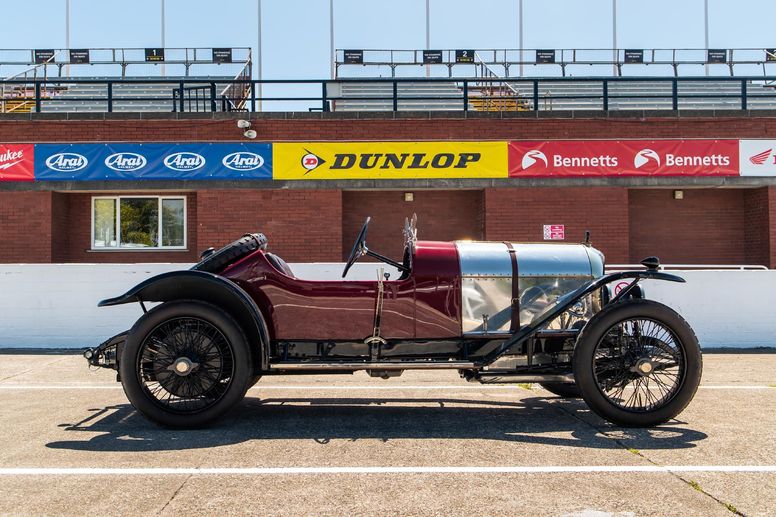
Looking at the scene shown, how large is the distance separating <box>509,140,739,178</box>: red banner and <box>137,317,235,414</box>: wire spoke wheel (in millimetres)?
9247

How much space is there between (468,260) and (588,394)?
1.40 metres

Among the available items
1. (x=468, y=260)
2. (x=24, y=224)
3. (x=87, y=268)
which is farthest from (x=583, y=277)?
(x=24, y=224)

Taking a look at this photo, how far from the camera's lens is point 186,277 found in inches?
189

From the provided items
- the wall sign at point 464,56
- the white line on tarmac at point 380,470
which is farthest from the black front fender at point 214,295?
the wall sign at point 464,56

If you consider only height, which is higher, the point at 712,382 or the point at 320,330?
the point at 320,330

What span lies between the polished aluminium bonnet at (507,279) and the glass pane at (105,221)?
417 inches

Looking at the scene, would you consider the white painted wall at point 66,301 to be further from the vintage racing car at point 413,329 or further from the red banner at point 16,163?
the vintage racing car at point 413,329

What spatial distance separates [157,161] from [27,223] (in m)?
3.05

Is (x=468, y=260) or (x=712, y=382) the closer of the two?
(x=468, y=260)

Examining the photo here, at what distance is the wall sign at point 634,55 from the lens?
2348 centimetres

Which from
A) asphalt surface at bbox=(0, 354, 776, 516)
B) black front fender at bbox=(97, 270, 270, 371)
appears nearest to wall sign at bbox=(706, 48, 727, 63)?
asphalt surface at bbox=(0, 354, 776, 516)

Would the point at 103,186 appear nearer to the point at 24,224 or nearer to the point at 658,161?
the point at 24,224

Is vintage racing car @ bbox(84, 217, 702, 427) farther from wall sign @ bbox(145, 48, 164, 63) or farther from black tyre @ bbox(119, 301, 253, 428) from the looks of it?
wall sign @ bbox(145, 48, 164, 63)

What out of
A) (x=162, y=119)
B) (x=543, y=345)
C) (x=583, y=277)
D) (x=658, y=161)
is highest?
(x=162, y=119)
